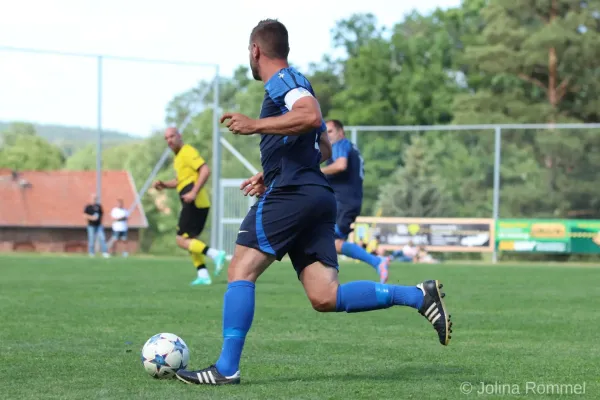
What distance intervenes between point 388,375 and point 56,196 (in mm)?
41596

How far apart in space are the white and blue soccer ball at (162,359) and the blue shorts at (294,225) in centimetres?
76

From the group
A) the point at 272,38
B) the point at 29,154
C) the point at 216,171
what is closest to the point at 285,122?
the point at 272,38

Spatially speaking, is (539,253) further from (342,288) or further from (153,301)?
(342,288)

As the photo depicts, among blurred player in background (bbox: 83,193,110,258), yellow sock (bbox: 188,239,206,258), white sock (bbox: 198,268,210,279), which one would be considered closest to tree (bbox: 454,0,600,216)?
blurred player in background (bbox: 83,193,110,258)

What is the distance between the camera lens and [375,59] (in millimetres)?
56812

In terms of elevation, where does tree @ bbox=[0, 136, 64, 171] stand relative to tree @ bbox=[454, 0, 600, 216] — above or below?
below

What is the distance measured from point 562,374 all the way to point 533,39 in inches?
1506

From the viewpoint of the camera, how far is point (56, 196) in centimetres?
4569

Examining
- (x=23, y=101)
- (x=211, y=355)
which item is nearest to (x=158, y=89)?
(x=23, y=101)

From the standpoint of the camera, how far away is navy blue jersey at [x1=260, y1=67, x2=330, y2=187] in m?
5.38

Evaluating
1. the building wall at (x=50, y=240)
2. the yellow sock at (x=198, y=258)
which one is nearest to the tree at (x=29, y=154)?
the building wall at (x=50, y=240)

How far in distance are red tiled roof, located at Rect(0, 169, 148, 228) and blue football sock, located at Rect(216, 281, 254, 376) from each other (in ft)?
90.9

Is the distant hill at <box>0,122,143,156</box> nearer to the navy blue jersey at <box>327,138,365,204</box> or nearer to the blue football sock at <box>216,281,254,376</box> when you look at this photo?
the navy blue jersey at <box>327,138,365,204</box>

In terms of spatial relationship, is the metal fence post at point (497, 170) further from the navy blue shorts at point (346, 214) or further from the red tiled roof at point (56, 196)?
the navy blue shorts at point (346, 214)
